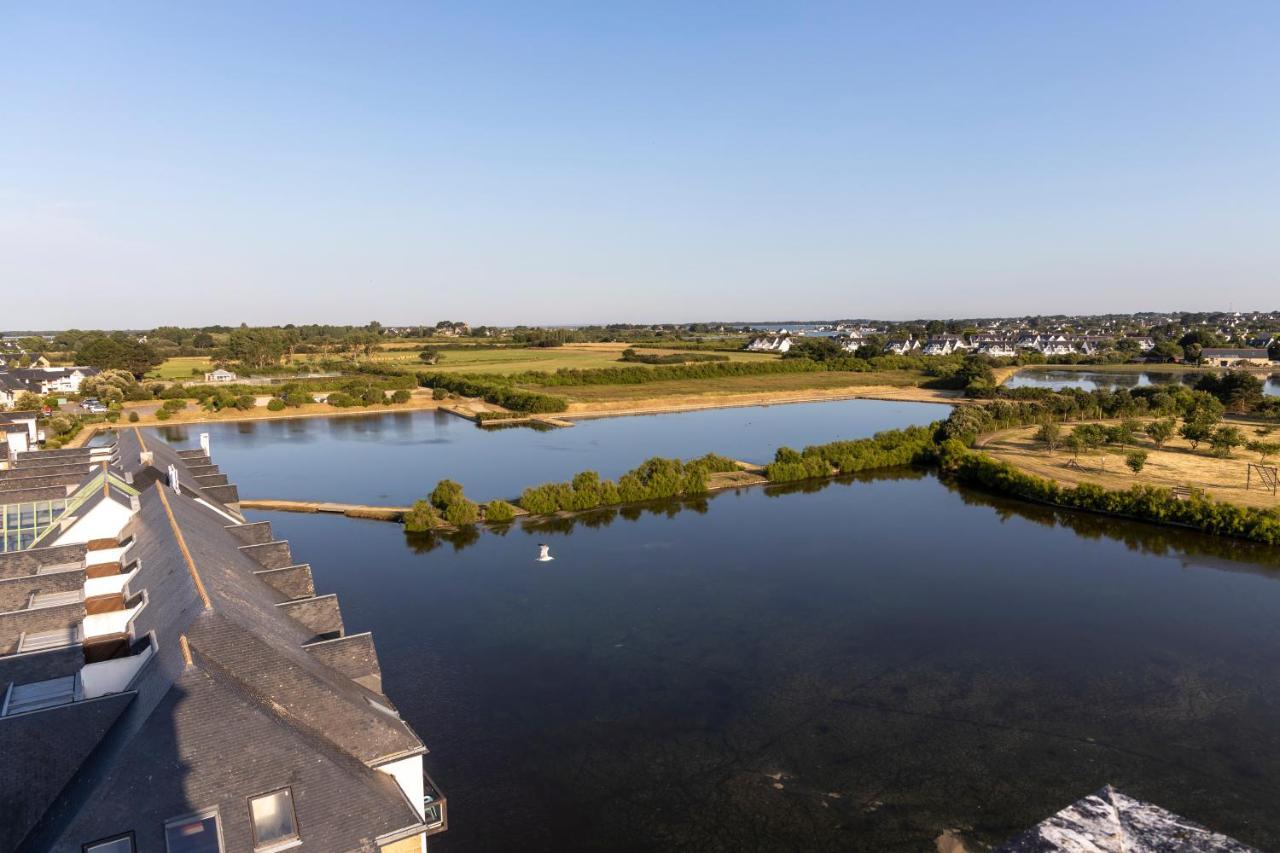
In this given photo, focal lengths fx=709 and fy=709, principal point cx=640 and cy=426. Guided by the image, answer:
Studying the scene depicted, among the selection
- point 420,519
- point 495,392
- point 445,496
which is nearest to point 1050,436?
point 445,496

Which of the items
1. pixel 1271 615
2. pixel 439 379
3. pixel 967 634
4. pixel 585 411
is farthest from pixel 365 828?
pixel 439 379

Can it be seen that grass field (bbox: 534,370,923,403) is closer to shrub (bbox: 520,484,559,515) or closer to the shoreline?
the shoreline

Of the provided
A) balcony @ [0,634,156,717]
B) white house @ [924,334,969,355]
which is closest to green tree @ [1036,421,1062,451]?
balcony @ [0,634,156,717]

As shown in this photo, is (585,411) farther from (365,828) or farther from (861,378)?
(365,828)

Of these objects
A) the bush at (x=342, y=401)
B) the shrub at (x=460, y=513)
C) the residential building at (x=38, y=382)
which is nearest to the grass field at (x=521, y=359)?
the bush at (x=342, y=401)

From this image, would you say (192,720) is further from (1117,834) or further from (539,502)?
(539,502)
